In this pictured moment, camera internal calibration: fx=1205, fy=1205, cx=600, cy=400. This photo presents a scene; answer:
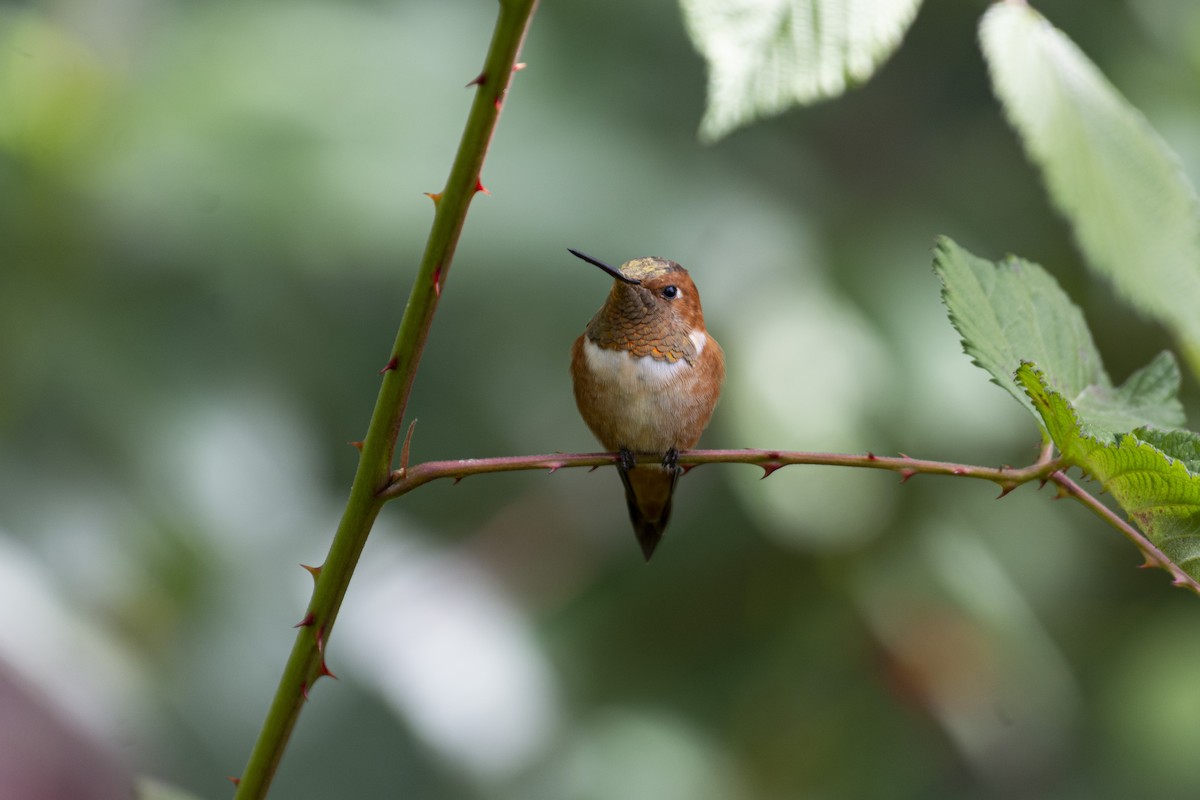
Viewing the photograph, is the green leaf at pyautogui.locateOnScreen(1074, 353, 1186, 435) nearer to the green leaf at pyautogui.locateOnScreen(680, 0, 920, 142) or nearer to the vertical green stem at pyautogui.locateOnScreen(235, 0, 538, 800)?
the green leaf at pyautogui.locateOnScreen(680, 0, 920, 142)

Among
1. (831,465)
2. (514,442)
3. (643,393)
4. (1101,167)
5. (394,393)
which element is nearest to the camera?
(394,393)

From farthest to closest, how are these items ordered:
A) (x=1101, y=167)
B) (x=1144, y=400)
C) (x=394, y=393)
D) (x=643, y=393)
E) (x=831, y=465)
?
(x=643, y=393), (x=1144, y=400), (x=1101, y=167), (x=831, y=465), (x=394, y=393)

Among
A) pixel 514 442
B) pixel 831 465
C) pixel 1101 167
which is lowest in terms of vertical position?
pixel 514 442

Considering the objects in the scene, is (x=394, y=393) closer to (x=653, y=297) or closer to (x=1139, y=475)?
(x=1139, y=475)

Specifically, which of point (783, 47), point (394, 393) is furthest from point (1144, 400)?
point (394, 393)

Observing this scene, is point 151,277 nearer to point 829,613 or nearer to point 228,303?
point 228,303

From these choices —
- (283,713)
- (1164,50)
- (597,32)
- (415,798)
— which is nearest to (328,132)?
(597,32)

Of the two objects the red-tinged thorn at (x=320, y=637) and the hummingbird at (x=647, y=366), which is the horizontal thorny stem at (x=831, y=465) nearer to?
the red-tinged thorn at (x=320, y=637)
